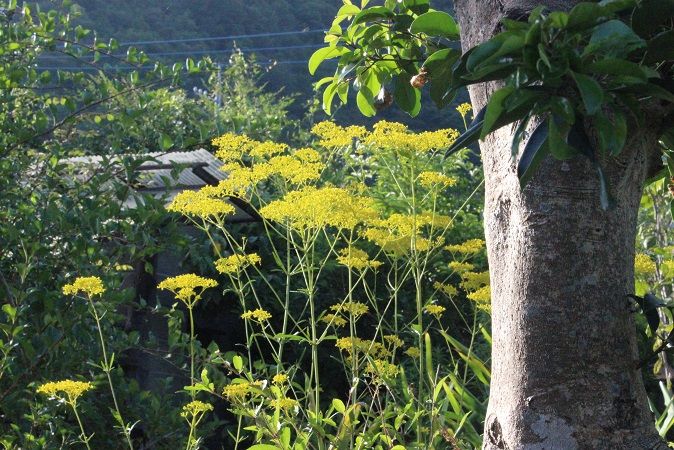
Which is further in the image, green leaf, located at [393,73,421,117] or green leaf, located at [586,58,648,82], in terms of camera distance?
green leaf, located at [393,73,421,117]

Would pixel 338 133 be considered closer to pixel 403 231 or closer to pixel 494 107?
pixel 403 231

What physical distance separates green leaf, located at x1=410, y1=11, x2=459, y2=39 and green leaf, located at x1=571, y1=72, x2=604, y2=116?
63 centimetres

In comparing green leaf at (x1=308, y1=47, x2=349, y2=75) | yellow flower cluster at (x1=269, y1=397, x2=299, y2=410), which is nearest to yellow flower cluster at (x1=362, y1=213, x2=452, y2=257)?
yellow flower cluster at (x1=269, y1=397, x2=299, y2=410)

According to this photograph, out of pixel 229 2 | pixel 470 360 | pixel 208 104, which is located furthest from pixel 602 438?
pixel 229 2

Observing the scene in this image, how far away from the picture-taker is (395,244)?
3.38m

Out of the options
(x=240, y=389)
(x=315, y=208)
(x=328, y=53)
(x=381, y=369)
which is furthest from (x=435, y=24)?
(x=381, y=369)

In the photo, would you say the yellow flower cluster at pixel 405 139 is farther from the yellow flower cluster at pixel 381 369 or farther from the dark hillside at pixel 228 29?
the dark hillside at pixel 228 29

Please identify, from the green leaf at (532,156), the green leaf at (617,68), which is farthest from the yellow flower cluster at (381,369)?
the green leaf at (617,68)

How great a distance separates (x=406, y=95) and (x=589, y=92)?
1.18 m

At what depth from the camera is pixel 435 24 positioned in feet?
6.40

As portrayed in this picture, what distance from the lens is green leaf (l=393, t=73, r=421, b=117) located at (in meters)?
2.48

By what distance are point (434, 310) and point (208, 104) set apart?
21.4 ft

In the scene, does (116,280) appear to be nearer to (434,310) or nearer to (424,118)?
(434,310)

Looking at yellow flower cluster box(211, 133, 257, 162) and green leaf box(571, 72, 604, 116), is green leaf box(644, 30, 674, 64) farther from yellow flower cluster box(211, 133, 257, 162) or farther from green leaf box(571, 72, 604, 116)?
yellow flower cluster box(211, 133, 257, 162)
